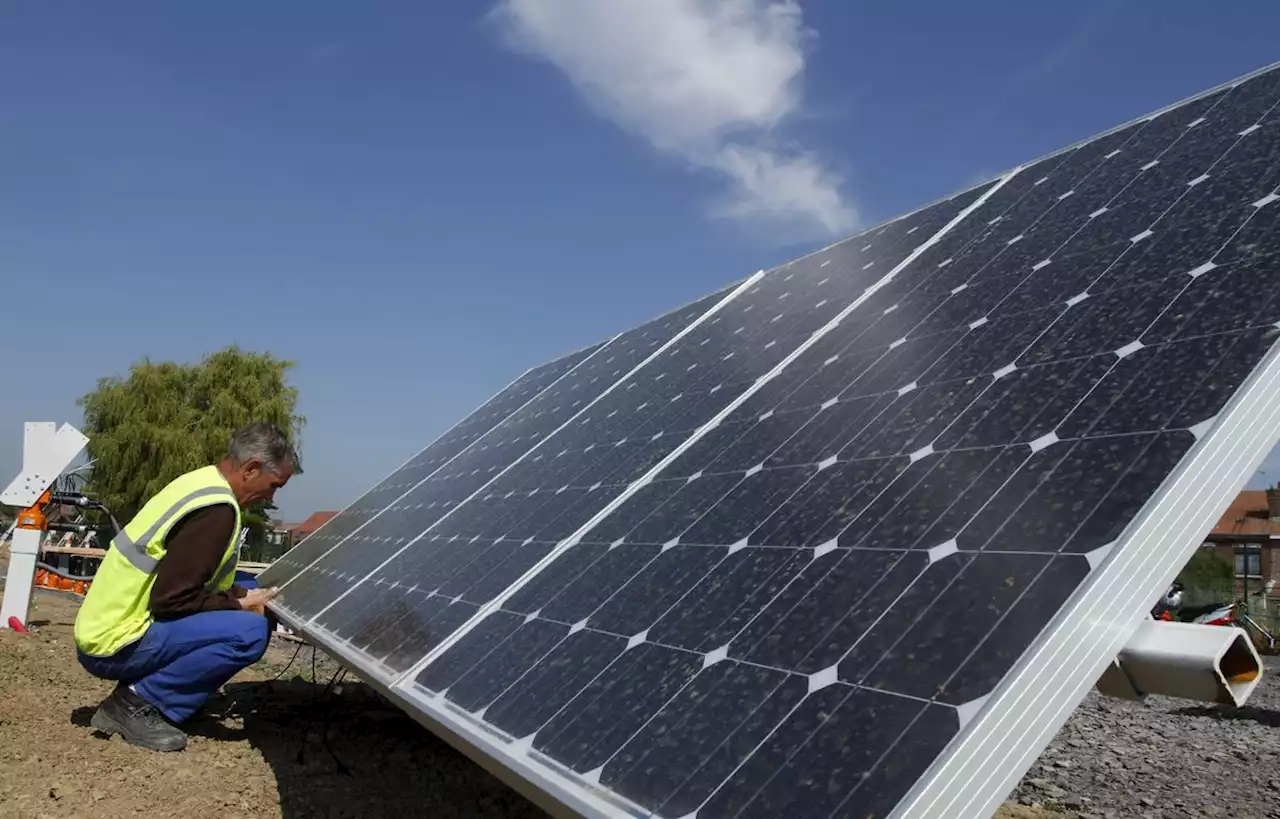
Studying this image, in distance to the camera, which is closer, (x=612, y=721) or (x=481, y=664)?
(x=612, y=721)

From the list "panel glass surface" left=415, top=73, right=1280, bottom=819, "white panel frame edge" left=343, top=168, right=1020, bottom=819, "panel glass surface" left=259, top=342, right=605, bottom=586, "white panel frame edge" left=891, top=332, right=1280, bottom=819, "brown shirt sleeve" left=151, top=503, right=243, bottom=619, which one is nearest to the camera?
"white panel frame edge" left=891, top=332, right=1280, bottom=819

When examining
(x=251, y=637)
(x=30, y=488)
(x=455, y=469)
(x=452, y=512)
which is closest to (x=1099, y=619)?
(x=251, y=637)

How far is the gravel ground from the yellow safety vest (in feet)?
24.3

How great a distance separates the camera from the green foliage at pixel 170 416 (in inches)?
1699

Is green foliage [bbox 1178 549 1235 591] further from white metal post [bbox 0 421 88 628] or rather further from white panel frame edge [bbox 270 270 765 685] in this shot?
white metal post [bbox 0 421 88 628]

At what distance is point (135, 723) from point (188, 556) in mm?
1219

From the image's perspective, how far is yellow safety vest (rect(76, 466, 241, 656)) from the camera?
641 cm

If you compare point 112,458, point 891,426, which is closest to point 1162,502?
point 891,426

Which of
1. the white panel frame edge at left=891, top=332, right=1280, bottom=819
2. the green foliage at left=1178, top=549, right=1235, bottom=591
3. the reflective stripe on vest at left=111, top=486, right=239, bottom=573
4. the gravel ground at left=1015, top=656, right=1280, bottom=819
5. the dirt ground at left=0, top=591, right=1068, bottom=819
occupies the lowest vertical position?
the green foliage at left=1178, top=549, right=1235, bottom=591

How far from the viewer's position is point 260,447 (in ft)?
22.8

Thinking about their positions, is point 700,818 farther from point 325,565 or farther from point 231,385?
point 231,385

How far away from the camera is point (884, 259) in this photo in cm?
755

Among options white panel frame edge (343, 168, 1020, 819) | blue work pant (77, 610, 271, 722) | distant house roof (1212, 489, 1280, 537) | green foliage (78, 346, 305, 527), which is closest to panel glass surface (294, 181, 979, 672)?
white panel frame edge (343, 168, 1020, 819)

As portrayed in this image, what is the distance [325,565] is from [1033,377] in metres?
8.25
